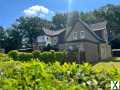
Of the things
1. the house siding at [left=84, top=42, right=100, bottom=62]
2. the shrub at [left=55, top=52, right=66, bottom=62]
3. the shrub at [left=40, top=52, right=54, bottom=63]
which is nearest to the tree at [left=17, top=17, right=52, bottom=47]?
the house siding at [left=84, top=42, right=100, bottom=62]

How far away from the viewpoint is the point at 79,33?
48.8m

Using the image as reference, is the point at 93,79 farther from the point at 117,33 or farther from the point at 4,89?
the point at 117,33

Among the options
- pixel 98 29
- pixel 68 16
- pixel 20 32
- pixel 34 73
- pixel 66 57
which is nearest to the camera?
pixel 34 73

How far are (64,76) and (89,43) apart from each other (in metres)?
43.1

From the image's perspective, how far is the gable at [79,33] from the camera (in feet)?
157

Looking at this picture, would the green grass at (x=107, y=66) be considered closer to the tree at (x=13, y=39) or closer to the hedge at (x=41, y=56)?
the hedge at (x=41, y=56)

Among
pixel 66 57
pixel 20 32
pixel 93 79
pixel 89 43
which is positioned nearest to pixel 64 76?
pixel 93 79

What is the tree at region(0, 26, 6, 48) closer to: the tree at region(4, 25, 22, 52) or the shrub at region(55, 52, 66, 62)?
the tree at region(4, 25, 22, 52)

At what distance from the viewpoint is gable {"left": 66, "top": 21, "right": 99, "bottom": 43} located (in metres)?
47.9

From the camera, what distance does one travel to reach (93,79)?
364 cm

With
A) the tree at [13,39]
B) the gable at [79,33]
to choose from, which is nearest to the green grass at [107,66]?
the gable at [79,33]

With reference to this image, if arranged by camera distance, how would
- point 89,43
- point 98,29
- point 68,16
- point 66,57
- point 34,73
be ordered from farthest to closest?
point 68,16 < point 98,29 < point 89,43 < point 66,57 < point 34,73

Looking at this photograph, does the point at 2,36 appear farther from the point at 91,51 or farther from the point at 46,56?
the point at 46,56

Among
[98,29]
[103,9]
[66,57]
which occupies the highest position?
[103,9]
